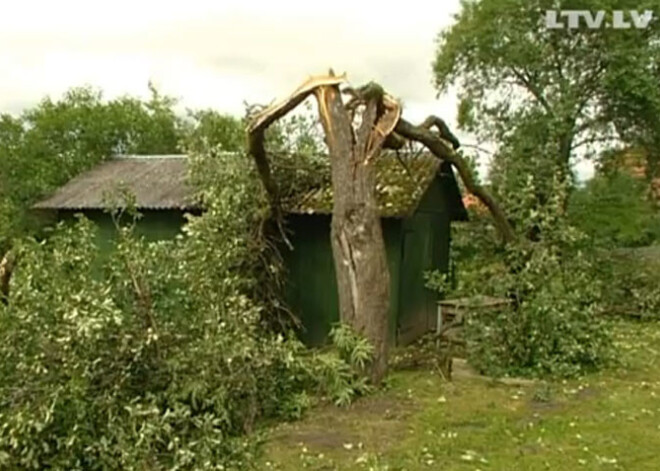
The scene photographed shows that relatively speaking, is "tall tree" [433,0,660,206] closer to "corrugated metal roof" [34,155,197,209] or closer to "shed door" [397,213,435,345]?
"shed door" [397,213,435,345]

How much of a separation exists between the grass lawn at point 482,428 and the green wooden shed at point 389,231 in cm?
247

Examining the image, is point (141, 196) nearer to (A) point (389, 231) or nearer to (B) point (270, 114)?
(A) point (389, 231)

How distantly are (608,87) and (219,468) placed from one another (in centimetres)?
1479

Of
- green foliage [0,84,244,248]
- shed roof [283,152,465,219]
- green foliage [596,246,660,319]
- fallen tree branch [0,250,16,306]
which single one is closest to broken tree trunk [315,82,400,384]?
shed roof [283,152,465,219]

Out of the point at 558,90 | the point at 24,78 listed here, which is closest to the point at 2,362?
the point at 558,90

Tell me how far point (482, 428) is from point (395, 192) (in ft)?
15.1

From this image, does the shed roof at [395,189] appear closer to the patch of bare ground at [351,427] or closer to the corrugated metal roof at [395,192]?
the corrugated metal roof at [395,192]

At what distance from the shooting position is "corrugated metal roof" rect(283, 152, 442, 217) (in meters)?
10.0

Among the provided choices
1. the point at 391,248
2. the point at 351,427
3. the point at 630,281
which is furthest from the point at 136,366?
the point at 630,281

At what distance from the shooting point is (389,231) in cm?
1047

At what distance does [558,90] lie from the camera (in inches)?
684

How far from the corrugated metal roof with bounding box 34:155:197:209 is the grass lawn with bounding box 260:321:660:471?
5.70 m

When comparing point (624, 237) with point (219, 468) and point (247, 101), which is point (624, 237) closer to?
point (247, 101)

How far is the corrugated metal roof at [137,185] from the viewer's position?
12.3 m
